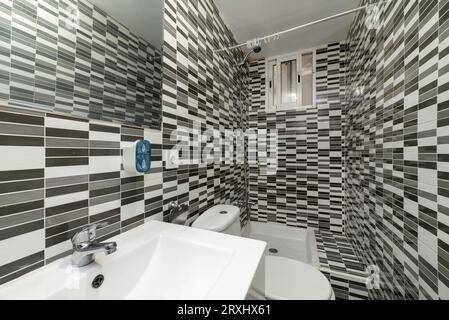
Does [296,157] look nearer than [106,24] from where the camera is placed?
No

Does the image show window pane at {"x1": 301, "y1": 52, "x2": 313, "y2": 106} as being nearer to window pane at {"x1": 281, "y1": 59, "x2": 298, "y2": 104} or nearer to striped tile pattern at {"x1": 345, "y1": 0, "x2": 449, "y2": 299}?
window pane at {"x1": 281, "y1": 59, "x2": 298, "y2": 104}

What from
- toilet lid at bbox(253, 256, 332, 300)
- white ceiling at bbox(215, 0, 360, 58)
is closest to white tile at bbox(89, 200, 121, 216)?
toilet lid at bbox(253, 256, 332, 300)

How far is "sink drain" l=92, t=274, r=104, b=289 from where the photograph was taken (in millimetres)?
519

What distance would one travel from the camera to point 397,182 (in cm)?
96

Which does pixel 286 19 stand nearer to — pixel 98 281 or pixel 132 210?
pixel 132 210

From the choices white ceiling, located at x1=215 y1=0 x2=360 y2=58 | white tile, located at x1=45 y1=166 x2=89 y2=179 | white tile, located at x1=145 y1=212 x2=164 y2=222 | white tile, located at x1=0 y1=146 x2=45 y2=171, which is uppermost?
white ceiling, located at x1=215 y1=0 x2=360 y2=58

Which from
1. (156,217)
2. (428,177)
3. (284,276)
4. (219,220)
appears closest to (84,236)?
(156,217)

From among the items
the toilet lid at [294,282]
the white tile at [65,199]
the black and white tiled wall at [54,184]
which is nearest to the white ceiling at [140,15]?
the black and white tiled wall at [54,184]

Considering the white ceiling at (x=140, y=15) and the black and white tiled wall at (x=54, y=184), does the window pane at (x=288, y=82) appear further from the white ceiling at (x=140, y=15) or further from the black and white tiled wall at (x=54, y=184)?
the black and white tiled wall at (x=54, y=184)

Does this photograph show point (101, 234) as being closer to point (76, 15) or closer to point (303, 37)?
point (76, 15)

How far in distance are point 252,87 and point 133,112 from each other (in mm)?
1961

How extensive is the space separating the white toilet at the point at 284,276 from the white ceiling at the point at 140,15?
107cm

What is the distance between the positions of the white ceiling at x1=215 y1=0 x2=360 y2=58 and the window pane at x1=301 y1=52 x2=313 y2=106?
0.14m

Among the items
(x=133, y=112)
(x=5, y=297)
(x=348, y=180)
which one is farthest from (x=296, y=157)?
(x=5, y=297)
